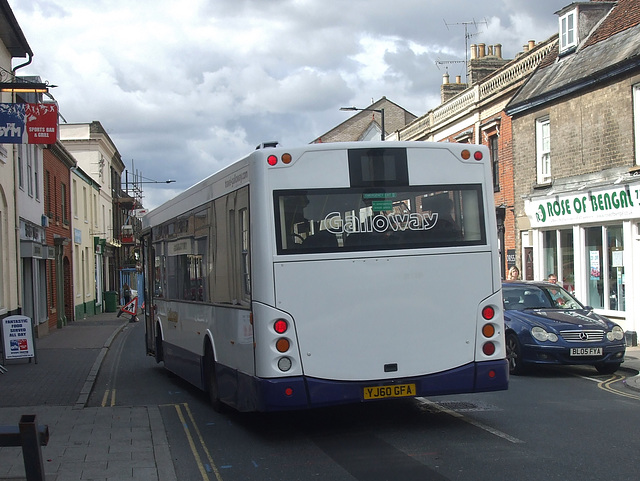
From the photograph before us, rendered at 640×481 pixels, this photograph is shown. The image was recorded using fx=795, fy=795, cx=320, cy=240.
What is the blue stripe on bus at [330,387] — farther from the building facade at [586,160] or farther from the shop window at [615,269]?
the shop window at [615,269]

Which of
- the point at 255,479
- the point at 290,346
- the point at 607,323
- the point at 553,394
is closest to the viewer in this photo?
the point at 255,479

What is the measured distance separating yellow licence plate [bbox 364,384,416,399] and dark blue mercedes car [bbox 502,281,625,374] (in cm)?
559

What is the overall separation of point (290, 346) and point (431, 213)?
80.0 inches

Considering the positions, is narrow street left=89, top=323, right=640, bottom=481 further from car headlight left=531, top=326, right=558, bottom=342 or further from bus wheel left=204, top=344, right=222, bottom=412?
car headlight left=531, top=326, right=558, bottom=342

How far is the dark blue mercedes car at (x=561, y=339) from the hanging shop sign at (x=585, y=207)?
197 inches

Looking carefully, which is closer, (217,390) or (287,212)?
(287,212)

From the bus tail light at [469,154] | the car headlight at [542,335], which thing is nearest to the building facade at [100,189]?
the car headlight at [542,335]

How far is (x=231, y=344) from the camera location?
8.85 m

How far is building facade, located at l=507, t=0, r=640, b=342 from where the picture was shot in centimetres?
1825

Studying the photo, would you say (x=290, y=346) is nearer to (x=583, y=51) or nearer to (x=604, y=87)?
(x=604, y=87)

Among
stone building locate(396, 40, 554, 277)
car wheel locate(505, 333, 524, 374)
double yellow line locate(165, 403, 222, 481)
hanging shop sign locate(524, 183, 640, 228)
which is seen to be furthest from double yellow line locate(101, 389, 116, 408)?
stone building locate(396, 40, 554, 277)

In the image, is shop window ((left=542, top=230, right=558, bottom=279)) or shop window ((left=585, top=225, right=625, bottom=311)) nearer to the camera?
shop window ((left=585, top=225, right=625, bottom=311))

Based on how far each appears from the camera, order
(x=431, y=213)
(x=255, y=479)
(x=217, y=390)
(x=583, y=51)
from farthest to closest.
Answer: (x=583, y=51) < (x=217, y=390) < (x=431, y=213) < (x=255, y=479)

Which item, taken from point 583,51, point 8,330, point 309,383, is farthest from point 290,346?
point 583,51
